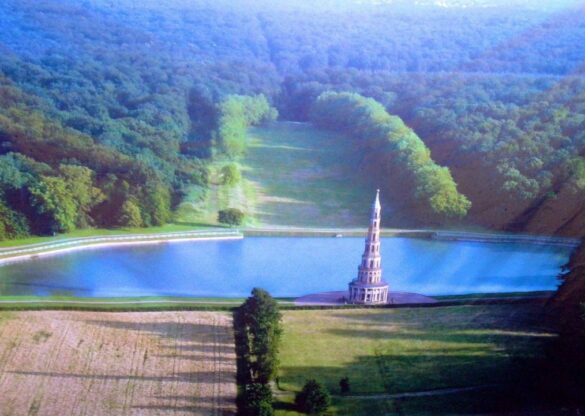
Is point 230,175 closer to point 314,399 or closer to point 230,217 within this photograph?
point 230,217

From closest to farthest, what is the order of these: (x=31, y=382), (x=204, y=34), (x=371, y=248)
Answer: (x=31, y=382) < (x=371, y=248) < (x=204, y=34)

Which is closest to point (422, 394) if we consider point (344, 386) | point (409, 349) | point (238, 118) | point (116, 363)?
point (344, 386)

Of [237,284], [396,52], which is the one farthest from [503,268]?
[396,52]

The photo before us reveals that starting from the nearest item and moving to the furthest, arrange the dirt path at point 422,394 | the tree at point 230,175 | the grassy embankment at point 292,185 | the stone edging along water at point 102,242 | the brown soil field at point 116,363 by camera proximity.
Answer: the brown soil field at point 116,363 → the dirt path at point 422,394 → the stone edging along water at point 102,242 → the grassy embankment at point 292,185 → the tree at point 230,175

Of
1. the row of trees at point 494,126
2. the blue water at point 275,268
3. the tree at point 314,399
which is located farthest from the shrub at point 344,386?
the row of trees at point 494,126

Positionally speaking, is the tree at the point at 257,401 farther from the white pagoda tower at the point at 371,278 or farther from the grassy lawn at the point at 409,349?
the white pagoda tower at the point at 371,278

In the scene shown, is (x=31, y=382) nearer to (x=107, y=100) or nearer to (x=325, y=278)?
(x=325, y=278)
